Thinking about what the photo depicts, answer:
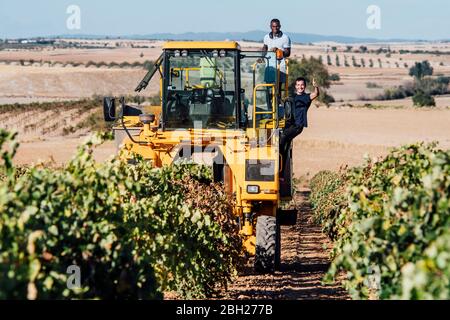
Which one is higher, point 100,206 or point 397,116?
point 100,206

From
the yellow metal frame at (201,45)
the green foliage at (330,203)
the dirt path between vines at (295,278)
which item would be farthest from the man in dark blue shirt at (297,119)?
the green foliage at (330,203)

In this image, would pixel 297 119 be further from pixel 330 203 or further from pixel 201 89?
pixel 330 203

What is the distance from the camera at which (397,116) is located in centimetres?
6194

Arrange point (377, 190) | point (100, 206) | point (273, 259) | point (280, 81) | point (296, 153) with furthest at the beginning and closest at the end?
1. point (296, 153)
2. point (280, 81)
3. point (273, 259)
4. point (377, 190)
5. point (100, 206)

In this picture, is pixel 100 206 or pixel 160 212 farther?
pixel 160 212

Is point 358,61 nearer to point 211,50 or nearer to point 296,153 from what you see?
point 296,153

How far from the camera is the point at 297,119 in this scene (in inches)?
616

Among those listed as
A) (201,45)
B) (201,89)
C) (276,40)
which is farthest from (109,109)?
(276,40)

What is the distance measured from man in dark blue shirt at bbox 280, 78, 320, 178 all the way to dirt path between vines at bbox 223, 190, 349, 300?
1.66 metres

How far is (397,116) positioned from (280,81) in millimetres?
47529

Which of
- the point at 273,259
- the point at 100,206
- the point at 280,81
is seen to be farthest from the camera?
the point at 280,81

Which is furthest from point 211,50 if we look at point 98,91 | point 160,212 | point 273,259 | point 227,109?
point 98,91

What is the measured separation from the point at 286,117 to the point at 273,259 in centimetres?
198

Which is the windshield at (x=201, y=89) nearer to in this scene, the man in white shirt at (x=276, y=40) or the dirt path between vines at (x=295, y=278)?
the man in white shirt at (x=276, y=40)
